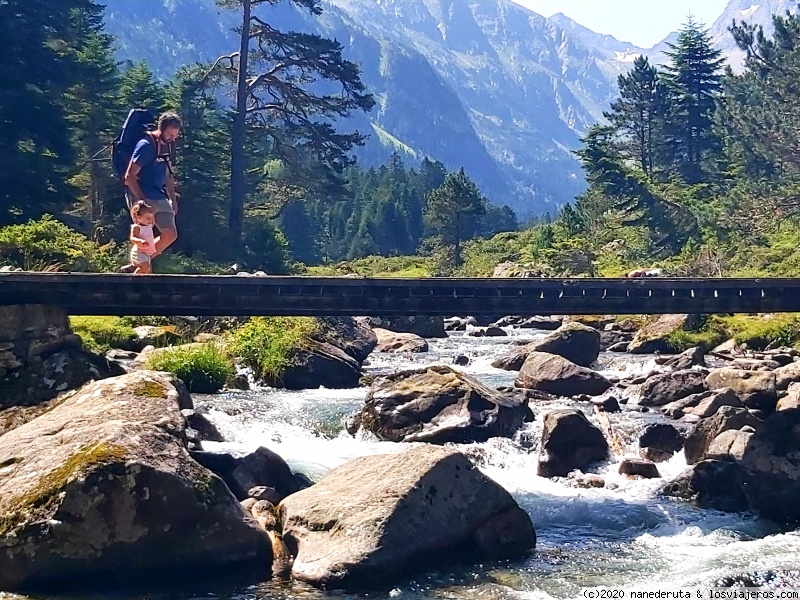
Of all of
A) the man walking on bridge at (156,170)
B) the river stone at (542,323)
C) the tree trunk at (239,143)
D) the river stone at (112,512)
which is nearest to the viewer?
the river stone at (112,512)

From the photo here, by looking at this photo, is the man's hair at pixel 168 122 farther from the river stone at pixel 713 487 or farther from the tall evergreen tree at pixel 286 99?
the tall evergreen tree at pixel 286 99

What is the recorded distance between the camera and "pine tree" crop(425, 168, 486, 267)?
280 ft

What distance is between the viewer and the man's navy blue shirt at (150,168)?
648 inches

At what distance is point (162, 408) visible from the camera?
525 inches

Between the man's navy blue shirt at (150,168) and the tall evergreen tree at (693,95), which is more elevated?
the tall evergreen tree at (693,95)

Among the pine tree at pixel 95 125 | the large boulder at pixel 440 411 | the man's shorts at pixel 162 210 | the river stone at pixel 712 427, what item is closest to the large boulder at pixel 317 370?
the large boulder at pixel 440 411

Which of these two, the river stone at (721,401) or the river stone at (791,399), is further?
the river stone at (721,401)

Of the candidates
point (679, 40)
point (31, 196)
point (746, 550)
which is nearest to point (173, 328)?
point (31, 196)

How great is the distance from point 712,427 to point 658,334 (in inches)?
760

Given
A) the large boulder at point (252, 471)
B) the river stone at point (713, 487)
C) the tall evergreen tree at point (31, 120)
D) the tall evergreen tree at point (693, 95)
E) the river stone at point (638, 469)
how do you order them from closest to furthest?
the large boulder at point (252, 471), the river stone at point (713, 487), the river stone at point (638, 469), the tall evergreen tree at point (31, 120), the tall evergreen tree at point (693, 95)

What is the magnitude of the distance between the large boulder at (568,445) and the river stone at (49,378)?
8593 millimetres

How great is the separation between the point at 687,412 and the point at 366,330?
42.7 ft

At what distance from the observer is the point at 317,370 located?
2503 centimetres

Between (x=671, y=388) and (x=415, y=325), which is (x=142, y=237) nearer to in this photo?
(x=671, y=388)
